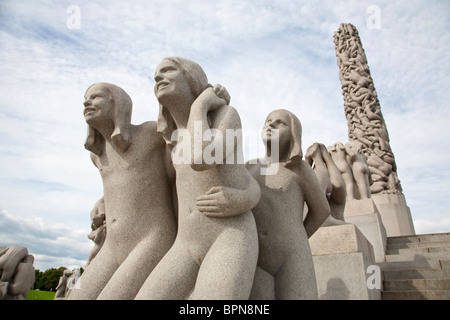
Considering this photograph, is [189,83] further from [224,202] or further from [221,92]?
[224,202]

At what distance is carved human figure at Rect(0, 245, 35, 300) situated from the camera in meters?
6.92

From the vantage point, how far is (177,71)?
2.84 m

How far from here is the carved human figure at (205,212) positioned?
87.4 inches

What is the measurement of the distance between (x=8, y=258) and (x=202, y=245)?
663 cm

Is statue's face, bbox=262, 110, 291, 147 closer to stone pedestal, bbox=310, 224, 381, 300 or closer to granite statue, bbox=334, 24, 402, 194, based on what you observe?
stone pedestal, bbox=310, 224, 381, 300

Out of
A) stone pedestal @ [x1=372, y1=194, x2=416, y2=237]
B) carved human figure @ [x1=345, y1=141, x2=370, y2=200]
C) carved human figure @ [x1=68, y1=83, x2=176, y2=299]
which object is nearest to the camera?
carved human figure @ [x1=68, y1=83, x2=176, y2=299]

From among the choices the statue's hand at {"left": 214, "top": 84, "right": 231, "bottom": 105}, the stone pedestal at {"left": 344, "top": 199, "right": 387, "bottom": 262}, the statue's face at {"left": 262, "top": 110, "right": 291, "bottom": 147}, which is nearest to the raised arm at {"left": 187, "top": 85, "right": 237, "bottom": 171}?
the statue's hand at {"left": 214, "top": 84, "right": 231, "bottom": 105}

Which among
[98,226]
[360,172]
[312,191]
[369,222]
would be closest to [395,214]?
[360,172]

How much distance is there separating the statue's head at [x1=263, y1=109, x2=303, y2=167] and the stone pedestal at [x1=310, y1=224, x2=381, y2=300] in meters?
1.79

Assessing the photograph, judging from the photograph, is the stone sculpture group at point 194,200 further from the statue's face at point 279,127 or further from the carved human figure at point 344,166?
the carved human figure at point 344,166

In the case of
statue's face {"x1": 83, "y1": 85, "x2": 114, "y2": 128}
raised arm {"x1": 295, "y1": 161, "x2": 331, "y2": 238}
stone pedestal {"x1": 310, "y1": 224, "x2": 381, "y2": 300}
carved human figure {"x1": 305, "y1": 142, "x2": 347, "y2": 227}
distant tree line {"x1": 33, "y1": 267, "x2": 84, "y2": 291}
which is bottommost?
stone pedestal {"x1": 310, "y1": 224, "x2": 381, "y2": 300}

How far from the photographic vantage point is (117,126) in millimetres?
2998

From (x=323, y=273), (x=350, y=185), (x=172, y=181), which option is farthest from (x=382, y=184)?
(x=172, y=181)

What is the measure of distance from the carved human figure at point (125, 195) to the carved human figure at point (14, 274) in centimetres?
544
